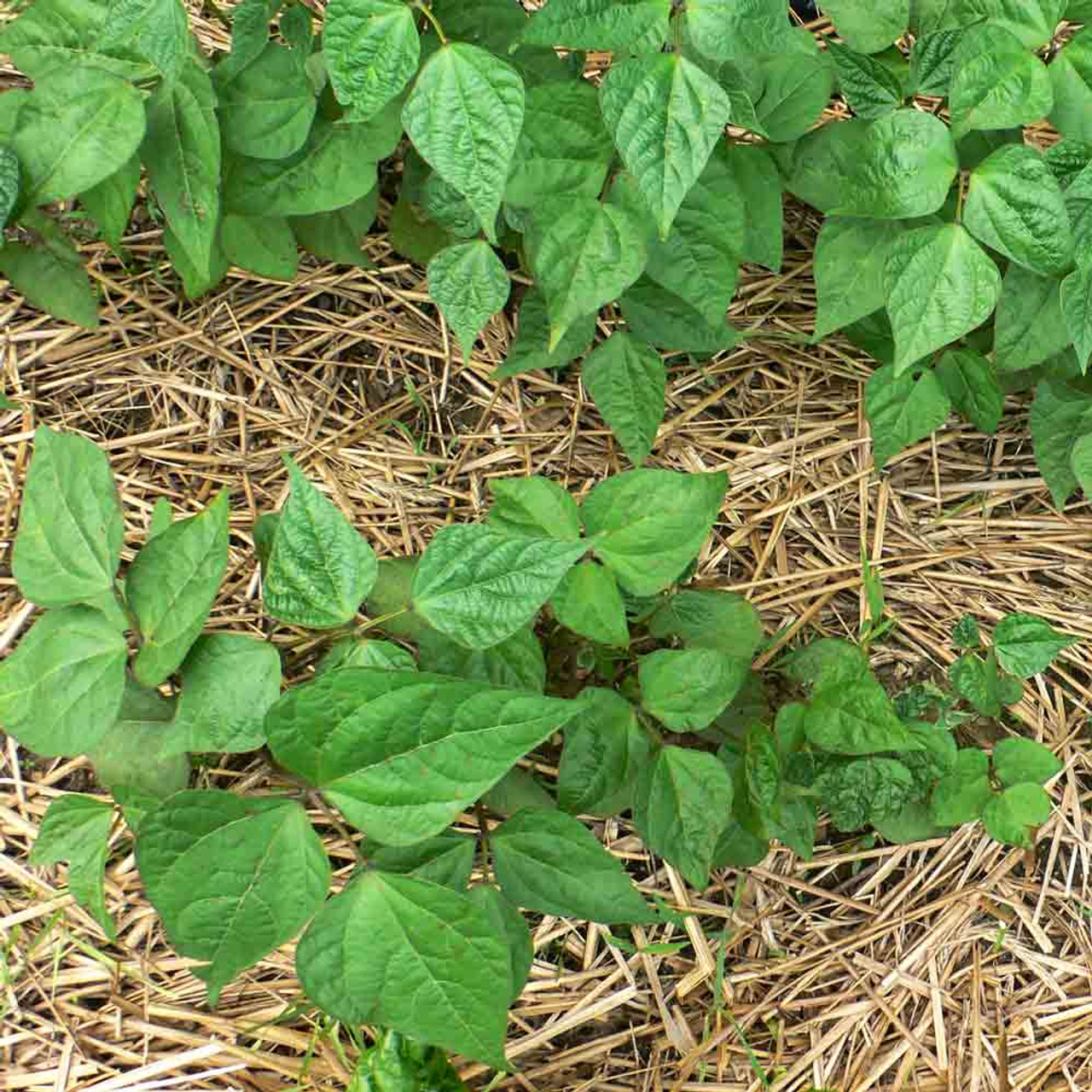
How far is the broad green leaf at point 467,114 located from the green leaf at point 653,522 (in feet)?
1.03

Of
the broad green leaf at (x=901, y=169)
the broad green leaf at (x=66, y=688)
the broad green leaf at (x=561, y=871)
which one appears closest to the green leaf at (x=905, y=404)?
the broad green leaf at (x=901, y=169)

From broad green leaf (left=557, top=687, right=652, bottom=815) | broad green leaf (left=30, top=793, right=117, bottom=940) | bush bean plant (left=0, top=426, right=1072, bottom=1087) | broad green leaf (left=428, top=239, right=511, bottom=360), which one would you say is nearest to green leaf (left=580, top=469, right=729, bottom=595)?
bush bean plant (left=0, top=426, right=1072, bottom=1087)

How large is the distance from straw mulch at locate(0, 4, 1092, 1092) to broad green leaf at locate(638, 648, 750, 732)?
21 centimetres

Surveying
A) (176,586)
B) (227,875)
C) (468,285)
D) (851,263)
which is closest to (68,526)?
(176,586)

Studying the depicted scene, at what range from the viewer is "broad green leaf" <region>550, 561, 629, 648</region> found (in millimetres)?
1145

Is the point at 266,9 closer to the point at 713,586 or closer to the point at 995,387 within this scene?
the point at 713,586

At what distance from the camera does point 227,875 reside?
90 cm

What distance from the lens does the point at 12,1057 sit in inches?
48.3

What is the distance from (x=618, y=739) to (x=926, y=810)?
40cm

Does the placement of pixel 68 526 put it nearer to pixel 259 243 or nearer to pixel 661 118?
pixel 259 243

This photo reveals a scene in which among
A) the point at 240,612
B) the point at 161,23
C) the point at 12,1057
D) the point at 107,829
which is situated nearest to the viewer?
the point at 161,23

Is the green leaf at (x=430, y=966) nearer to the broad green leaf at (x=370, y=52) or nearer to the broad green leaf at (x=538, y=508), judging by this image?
the broad green leaf at (x=538, y=508)

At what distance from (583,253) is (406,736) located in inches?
20.4

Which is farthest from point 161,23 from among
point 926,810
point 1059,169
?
point 926,810
